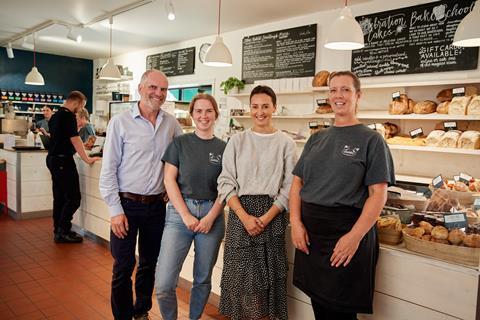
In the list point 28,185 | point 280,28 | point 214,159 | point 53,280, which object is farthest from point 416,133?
point 28,185

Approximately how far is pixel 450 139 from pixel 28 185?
5.31 metres

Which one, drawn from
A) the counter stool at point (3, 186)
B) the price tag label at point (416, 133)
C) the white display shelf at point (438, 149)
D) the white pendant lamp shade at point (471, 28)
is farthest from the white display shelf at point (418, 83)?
the counter stool at point (3, 186)

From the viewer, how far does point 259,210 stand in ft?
6.85

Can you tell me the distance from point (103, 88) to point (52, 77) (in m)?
1.26

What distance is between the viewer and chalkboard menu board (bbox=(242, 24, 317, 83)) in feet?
18.6

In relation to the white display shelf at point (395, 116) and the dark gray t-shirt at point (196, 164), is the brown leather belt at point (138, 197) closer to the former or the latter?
the dark gray t-shirt at point (196, 164)

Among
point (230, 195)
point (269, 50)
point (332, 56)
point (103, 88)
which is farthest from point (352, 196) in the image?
point (103, 88)

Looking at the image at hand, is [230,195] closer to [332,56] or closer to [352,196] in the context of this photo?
[352,196]

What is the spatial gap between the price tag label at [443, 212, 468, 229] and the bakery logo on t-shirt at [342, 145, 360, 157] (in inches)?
21.2

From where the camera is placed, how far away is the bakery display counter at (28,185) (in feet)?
18.3

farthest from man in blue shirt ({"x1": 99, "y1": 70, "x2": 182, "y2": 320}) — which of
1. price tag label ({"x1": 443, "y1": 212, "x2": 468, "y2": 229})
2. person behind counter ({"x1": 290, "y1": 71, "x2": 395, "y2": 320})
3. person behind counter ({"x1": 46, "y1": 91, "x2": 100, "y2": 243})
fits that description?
person behind counter ({"x1": 46, "y1": 91, "x2": 100, "y2": 243})

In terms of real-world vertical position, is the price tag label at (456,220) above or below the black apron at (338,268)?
above

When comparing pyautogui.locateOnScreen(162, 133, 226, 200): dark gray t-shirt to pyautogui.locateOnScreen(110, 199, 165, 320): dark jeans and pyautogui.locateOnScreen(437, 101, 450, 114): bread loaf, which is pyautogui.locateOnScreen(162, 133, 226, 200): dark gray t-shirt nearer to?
pyautogui.locateOnScreen(110, 199, 165, 320): dark jeans

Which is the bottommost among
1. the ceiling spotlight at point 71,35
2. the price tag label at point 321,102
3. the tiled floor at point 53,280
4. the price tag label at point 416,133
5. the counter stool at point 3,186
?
Answer: the tiled floor at point 53,280
